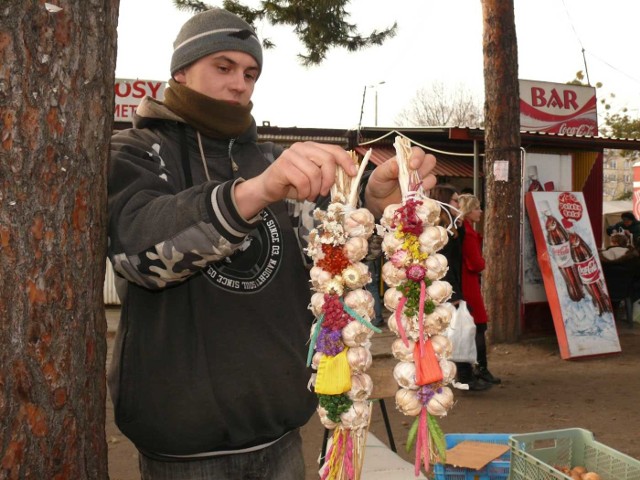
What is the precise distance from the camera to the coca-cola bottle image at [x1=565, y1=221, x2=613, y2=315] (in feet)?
29.6

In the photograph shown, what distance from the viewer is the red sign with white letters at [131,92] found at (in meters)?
13.4

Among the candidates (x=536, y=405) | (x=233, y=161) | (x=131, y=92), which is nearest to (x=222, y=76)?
(x=233, y=161)

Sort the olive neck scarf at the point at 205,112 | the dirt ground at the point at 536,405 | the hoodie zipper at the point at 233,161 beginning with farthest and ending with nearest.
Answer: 1. the dirt ground at the point at 536,405
2. the hoodie zipper at the point at 233,161
3. the olive neck scarf at the point at 205,112

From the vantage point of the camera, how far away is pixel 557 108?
42.0ft

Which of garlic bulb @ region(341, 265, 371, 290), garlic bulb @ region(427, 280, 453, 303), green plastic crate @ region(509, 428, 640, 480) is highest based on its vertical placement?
garlic bulb @ region(341, 265, 371, 290)

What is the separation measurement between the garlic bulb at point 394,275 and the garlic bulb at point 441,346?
158 mm

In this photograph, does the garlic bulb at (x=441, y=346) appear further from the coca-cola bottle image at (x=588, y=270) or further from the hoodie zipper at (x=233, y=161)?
the coca-cola bottle image at (x=588, y=270)

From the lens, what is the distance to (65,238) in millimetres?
1842

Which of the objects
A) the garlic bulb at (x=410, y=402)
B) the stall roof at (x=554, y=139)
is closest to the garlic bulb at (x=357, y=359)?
the garlic bulb at (x=410, y=402)

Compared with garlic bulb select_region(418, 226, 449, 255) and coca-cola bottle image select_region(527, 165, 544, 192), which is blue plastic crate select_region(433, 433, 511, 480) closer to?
garlic bulb select_region(418, 226, 449, 255)

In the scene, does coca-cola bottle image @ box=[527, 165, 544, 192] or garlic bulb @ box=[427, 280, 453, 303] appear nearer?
garlic bulb @ box=[427, 280, 453, 303]

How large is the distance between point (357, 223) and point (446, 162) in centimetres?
1139

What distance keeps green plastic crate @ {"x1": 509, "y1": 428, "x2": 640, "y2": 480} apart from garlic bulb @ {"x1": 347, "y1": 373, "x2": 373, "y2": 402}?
1.64 meters

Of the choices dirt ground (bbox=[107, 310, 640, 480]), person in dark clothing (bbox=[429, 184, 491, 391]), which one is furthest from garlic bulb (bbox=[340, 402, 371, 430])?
person in dark clothing (bbox=[429, 184, 491, 391])
